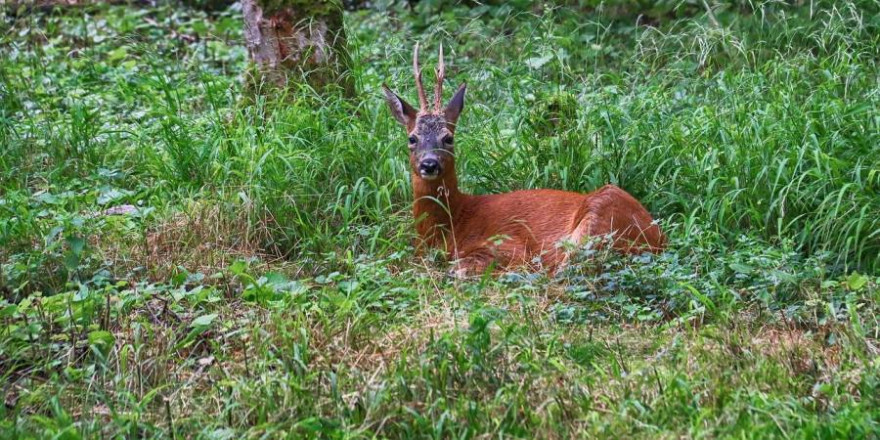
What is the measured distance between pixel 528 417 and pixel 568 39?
3.83 metres

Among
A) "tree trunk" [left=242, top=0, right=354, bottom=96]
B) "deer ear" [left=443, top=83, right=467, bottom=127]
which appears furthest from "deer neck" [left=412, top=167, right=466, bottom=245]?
"tree trunk" [left=242, top=0, right=354, bottom=96]

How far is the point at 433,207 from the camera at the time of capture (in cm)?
634

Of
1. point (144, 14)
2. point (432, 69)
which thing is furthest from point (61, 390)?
point (144, 14)

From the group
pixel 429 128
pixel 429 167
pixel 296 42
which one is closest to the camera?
pixel 429 167

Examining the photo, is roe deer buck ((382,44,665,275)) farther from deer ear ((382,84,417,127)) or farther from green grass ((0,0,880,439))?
green grass ((0,0,880,439))

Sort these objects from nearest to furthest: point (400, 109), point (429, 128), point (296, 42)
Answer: point (429, 128)
point (400, 109)
point (296, 42)

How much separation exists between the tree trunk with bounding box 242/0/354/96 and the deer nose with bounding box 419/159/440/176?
1.33 meters

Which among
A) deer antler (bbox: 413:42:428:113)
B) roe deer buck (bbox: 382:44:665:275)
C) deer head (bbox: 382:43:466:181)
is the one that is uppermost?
deer antler (bbox: 413:42:428:113)

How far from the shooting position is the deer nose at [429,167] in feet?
20.3

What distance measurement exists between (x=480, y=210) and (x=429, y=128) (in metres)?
0.52

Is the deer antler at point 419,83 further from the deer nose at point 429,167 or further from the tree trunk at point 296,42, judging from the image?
the tree trunk at point 296,42

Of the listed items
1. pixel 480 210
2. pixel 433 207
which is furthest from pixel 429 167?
pixel 480 210

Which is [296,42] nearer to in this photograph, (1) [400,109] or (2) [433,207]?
(1) [400,109]

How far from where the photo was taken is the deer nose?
618 cm
